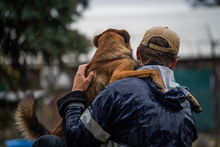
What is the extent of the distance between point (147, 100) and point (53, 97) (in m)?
5.92

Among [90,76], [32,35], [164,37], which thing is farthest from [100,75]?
[32,35]

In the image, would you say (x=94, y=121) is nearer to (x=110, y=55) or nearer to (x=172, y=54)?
(x=172, y=54)

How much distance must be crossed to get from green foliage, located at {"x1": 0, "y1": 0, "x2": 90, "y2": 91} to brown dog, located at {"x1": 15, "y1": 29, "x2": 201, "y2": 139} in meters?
3.96

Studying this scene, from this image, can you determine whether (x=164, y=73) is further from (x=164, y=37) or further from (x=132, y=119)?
(x=132, y=119)

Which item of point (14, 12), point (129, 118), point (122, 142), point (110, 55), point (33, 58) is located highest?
point (14, 12)

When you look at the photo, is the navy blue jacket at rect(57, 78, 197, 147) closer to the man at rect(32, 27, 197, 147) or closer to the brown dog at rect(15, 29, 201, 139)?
the man at rect(32, 27, 197, 147)

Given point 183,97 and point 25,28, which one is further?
point 25,28

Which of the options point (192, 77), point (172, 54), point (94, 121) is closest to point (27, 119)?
point (94, 121)

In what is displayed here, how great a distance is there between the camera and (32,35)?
6.11 metres

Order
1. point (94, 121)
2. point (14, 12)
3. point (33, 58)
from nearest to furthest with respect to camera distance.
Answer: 1. point (94, 121)
2. point (14, 12)
3. point (33, 58)

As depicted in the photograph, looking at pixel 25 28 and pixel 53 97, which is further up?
pixel 25 28

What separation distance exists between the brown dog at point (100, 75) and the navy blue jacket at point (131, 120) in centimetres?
30

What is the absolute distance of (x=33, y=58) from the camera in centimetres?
671

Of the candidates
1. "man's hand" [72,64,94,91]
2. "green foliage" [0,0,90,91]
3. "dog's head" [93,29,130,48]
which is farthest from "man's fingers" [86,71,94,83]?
"green foliage" [0,0,90,91]
